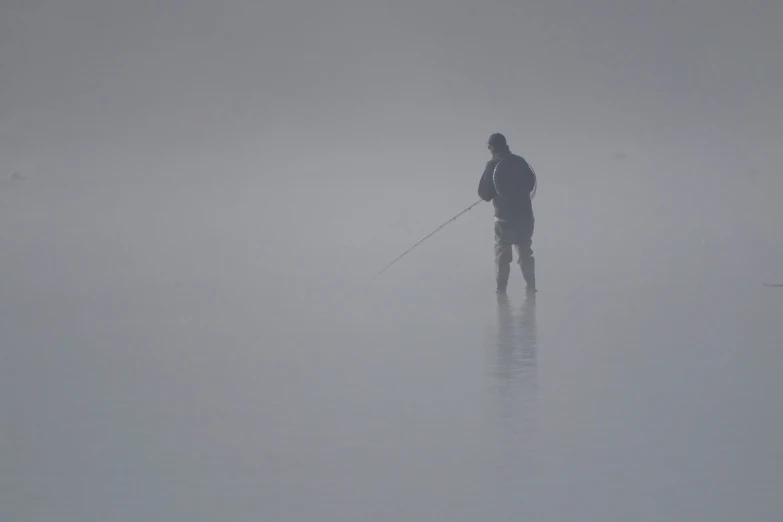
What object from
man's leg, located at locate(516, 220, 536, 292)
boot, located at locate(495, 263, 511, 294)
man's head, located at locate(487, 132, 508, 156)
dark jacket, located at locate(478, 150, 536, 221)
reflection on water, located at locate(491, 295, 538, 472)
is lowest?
reflection on water, located at locate(491, 295, 538, 472)

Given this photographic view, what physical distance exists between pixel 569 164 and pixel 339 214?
5.62 m

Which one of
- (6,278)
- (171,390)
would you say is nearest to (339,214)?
(6,278)

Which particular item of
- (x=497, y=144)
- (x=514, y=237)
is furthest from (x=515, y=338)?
(x=497, y=144)

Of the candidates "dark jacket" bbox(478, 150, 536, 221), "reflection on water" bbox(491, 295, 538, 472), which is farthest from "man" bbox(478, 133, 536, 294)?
"reflection on water" bbox(491, 295, 538, 472)

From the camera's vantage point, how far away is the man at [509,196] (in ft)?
24.0

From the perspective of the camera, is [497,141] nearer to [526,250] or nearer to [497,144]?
[497,144]

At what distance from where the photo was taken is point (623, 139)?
20562 millimetres

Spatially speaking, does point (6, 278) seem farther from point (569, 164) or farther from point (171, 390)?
point (569, 164)

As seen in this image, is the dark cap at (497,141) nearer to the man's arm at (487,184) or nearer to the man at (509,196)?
the man at (509,196)

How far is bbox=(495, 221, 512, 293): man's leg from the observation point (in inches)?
292

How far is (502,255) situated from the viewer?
7.48 m

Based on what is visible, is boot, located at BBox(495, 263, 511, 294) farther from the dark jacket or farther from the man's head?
the man's head

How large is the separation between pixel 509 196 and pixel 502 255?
16.3 inches

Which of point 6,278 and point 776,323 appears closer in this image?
point 776,323
